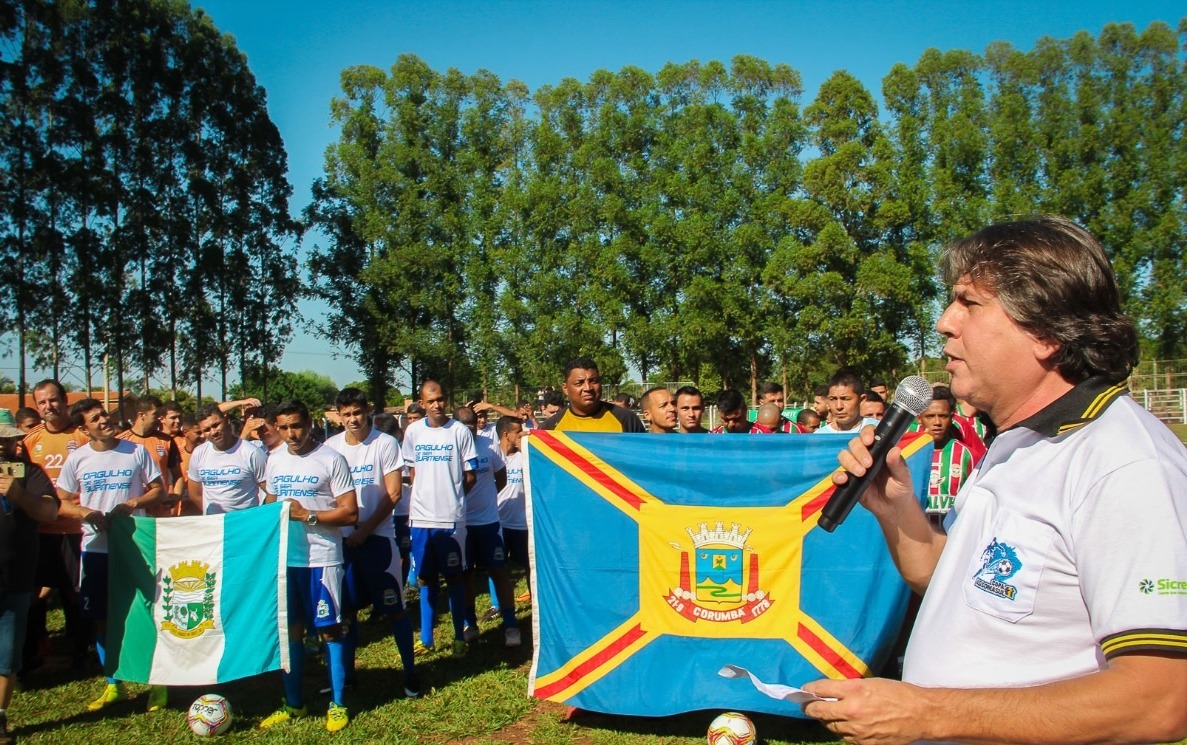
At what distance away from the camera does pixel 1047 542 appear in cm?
138

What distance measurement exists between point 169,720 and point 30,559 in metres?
1.47

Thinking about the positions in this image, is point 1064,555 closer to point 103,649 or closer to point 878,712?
point 878,712

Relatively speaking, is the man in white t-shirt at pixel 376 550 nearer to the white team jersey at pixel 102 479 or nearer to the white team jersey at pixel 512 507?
the white team jersey at pixel 102 479

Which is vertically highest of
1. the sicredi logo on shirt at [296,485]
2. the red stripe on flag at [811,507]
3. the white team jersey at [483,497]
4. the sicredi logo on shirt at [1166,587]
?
the sicredi logo on shirt at [1166,587]

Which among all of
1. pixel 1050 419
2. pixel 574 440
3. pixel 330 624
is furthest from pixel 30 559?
pixel 1050 419

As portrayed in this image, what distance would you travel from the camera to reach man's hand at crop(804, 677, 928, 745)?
1397 millimetres

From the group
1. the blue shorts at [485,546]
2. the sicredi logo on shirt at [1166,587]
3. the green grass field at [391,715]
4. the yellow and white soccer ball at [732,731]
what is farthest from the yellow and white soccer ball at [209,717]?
the sicredi logo on shirt at [1166,587]

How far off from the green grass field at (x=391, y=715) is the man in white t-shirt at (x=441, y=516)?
45cm

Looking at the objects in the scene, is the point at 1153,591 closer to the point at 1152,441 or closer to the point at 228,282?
the point at 1152,441

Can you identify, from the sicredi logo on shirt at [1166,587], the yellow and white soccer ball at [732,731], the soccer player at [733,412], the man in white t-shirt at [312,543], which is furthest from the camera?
the soccer player at [733,412]

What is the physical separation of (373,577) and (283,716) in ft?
3.52

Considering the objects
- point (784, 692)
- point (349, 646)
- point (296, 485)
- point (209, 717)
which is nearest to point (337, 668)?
point (349, 646)

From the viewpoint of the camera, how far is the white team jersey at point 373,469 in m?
6.25

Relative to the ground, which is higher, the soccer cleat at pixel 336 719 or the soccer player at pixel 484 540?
the soccer player at pixel 484 540
